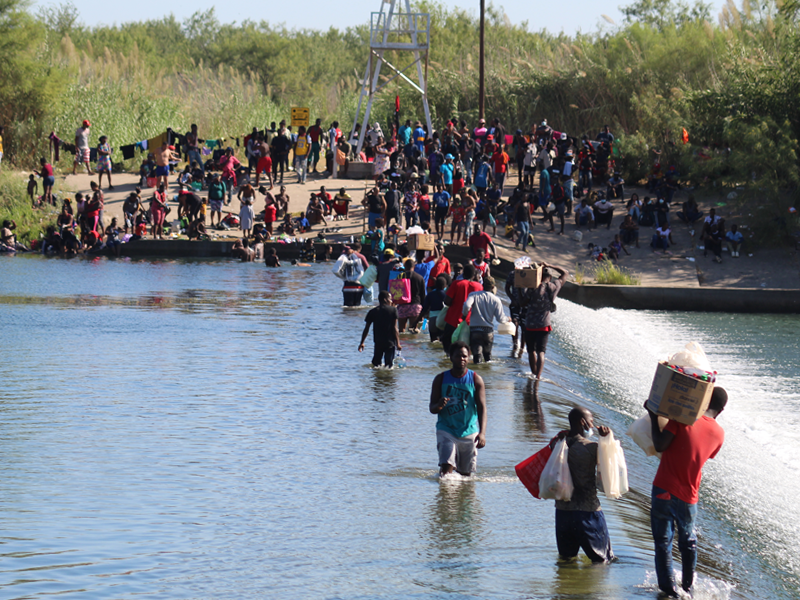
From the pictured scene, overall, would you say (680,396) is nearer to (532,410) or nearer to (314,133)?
(532,410)

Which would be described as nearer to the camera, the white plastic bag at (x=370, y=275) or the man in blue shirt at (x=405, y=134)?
the white plastic bag at (x=370, y=275)

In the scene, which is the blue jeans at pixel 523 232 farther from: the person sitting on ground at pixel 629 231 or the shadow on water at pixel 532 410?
the shadow on water at pixel 532 410

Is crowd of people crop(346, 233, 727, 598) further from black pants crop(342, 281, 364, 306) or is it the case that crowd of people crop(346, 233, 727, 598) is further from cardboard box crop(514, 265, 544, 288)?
black pants crop(342, 281, 364, 306)

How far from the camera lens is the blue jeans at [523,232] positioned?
100.0 ft

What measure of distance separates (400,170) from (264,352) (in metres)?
18.9

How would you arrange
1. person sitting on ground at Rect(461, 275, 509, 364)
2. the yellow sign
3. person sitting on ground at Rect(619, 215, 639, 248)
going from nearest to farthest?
person sitting on ground at Rect(461, 275, 509, 364)
person sitting on ground at Rect(619, 215, 639, 248)
the yellow sign

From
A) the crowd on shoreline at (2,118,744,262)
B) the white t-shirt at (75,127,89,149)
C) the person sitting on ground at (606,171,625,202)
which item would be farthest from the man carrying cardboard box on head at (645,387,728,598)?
the white t-shirt at (75,127,89,149)

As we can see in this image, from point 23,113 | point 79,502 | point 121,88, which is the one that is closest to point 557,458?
point 79,502

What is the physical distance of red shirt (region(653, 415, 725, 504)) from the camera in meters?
6.29

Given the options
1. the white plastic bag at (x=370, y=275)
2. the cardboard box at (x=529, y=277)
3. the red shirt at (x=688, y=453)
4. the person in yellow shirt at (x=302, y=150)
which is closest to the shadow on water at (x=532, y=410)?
the cardboard box at (x=529, y=277)

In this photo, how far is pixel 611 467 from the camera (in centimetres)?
671

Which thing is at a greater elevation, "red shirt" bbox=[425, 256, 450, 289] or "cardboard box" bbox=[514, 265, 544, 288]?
"cardboard box" bbox=[514, 265, 544, 288]

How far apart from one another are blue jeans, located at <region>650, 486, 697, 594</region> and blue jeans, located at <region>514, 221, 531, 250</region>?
951 inches

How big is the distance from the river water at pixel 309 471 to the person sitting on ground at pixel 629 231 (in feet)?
38.1
